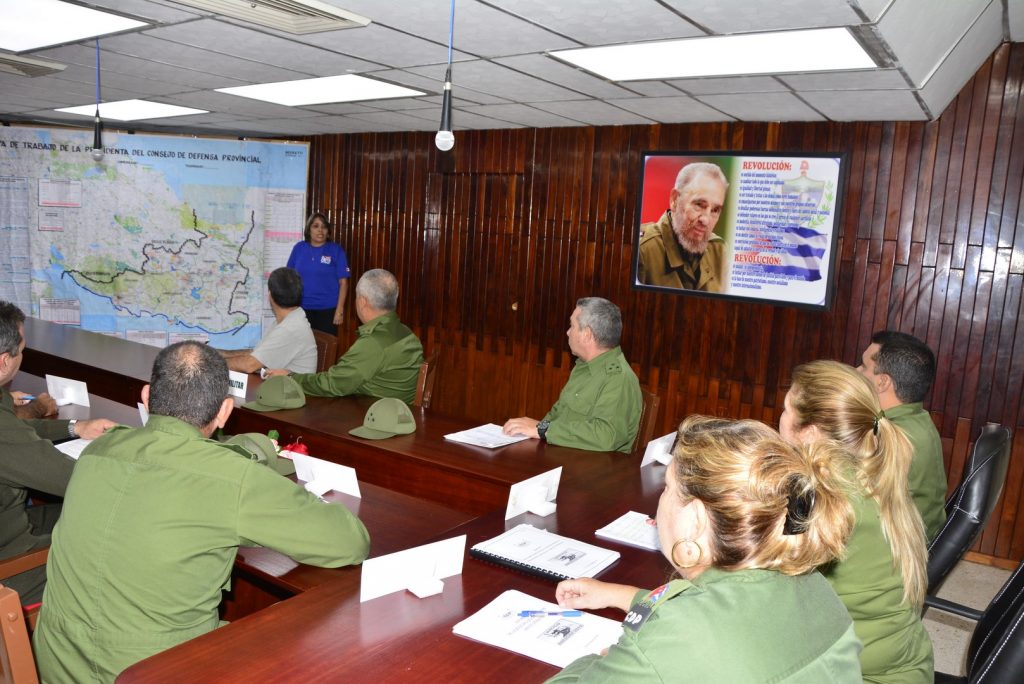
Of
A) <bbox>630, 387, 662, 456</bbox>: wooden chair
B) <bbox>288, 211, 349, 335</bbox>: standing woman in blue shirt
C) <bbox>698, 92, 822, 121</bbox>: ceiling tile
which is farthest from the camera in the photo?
<bbox>288, 211, 349, 335</bbox>: standing woman in blue shirt

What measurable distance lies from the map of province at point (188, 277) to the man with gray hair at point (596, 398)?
458cm

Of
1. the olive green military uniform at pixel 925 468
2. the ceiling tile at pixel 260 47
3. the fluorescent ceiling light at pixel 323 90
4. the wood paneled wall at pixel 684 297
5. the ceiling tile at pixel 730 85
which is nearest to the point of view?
the olive green military uniform at pixel 925 468

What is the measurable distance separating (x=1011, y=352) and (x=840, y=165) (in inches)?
55.8

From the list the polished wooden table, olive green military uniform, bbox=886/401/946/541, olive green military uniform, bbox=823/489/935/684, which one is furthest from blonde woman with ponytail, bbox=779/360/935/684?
olive green military uniform, bbox=886/401/946/541

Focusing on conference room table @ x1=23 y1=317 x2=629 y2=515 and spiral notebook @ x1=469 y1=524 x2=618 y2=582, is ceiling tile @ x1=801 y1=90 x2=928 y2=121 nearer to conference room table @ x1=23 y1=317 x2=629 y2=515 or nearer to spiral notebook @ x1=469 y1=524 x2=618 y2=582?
→ conference room table @ x1=23 y1=317 x2=629 y2=515

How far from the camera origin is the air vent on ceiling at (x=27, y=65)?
369 centimetres

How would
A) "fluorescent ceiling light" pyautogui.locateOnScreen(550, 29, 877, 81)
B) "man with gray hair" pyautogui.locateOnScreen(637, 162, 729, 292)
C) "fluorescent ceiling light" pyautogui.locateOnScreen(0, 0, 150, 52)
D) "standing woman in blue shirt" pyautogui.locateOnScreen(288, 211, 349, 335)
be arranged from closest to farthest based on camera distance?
1. "fluorescent ceiling light" pyautogui.locateOnScreen(550, 29, 877, 81)
2. "fluorescent ceiling light" pyautogui.locateOnScreen(0, 0, 150, 52)
3. "man with gray hair" pyautogui.locateOnScreen(637, 162, 729, 292)
4. "standing woman in blue shirt" pyautogui.locateOnScreen(288, 211, 349, 335)

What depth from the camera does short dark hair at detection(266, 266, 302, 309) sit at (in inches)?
170

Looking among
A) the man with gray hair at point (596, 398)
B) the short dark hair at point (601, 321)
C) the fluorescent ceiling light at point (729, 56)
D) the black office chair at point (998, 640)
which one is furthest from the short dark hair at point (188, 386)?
the fluorescent ceiling light at point (729, 56)

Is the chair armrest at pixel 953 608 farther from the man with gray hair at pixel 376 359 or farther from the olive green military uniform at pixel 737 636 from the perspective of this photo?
the man with gray hair at pixel 376 359

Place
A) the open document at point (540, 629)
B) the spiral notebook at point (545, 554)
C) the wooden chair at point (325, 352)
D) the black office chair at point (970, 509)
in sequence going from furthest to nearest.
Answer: the wooden chair at point (325, 352) → the black office chair at point (970, 509) → the spiral notebook at point (545, 554) → the open document at point (540, 629)

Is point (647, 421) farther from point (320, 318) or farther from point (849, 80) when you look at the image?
point (320, 318)

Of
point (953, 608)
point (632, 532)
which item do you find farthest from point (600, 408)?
point (953, 608)

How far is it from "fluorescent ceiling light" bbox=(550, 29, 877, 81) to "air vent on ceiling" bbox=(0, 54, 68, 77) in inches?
96.9
